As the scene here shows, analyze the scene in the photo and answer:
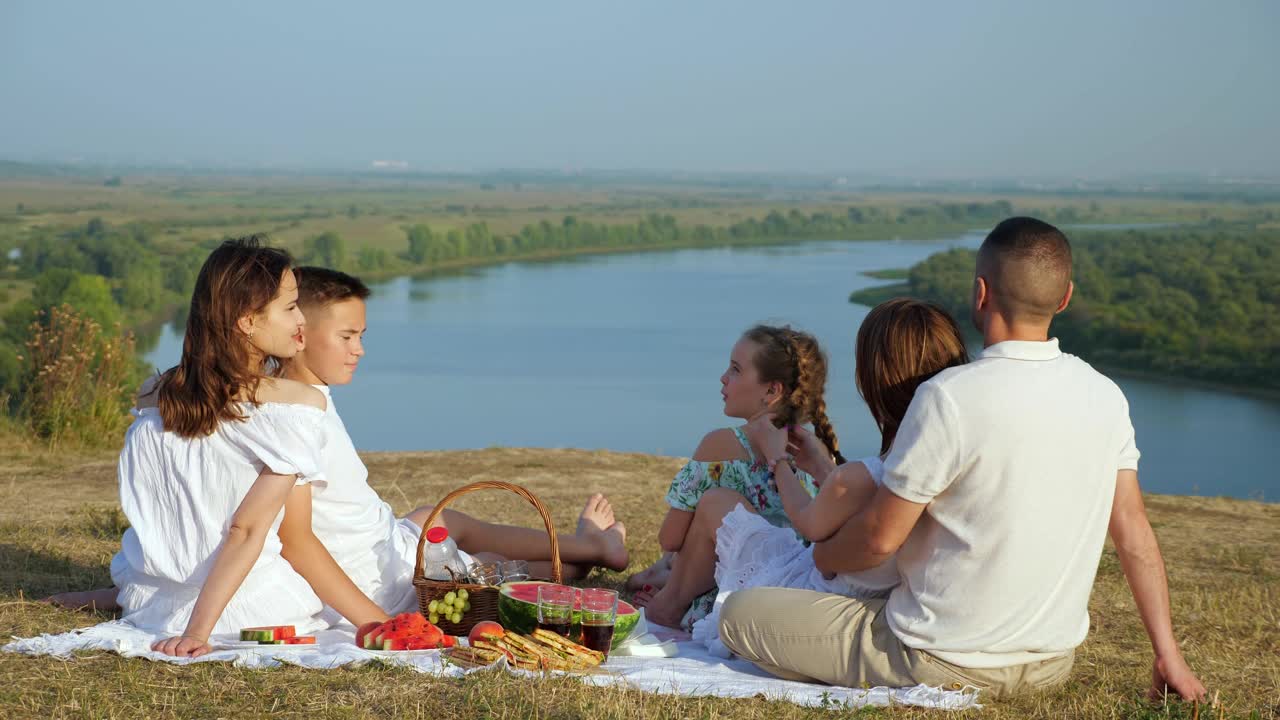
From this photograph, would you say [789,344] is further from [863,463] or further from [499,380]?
[499,380]

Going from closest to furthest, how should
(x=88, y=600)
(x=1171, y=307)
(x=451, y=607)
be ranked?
(x=451, y=607) → (x=88, y=600) → (x=1171, y=307)

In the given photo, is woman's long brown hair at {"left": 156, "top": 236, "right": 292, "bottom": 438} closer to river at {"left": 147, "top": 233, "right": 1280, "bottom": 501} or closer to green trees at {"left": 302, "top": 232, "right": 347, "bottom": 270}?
river at {"left": 147, "top": 233, "right": 1280, "bottom": 501}

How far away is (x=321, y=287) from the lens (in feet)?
12.8

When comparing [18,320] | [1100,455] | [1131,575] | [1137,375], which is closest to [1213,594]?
[1131,575]

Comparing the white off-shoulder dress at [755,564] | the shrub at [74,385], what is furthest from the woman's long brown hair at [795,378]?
the shrub at [74,385]

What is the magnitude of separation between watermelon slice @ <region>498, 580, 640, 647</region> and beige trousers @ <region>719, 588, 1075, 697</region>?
1.20 ft

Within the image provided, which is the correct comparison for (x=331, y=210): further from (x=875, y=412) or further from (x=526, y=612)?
(x=875, y=412)

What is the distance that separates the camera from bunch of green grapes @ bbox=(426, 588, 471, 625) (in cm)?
380

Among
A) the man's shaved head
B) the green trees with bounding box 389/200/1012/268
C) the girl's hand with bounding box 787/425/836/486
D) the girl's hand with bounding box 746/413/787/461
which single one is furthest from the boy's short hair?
the green trees with bounding box 389/200/1012/268

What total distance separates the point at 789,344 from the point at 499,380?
117 feet

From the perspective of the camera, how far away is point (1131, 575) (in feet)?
10.6

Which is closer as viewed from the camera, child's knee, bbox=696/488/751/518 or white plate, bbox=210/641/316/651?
white plate, bbox=210/641/316/651

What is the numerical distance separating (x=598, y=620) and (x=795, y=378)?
1.15 meters

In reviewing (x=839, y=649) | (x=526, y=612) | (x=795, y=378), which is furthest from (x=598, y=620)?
(x=795, y=378)
